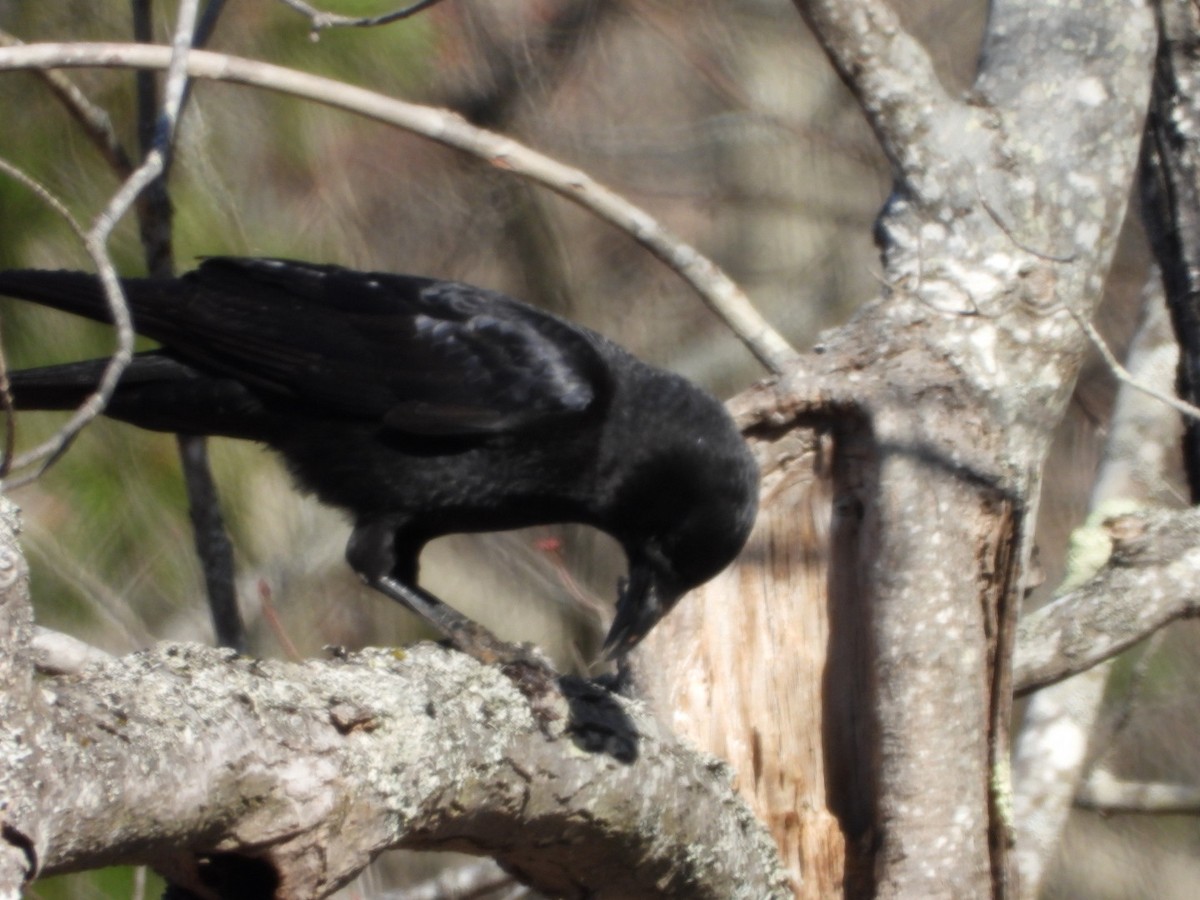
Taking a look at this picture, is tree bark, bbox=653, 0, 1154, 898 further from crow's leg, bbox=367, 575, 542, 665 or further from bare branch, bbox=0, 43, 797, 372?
crow's leg, bbox=367, 575, 542, 665

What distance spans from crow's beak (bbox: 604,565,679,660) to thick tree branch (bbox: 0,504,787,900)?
11.8 inches

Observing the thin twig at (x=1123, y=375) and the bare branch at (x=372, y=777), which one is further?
the thin twig at (x=1123, y=375)

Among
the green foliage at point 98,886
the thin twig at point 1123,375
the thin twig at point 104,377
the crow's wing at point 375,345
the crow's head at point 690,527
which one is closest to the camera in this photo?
the thin twig at point 104,377

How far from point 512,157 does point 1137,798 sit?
2796mm

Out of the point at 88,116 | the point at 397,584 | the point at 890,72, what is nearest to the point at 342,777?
the point at 397,584

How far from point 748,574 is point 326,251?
2.33m

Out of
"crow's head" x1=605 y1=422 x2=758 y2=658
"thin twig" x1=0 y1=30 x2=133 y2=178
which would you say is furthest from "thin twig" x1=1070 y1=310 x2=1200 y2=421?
"thin twig" x1=0 y1=30 x2=133 y2=178

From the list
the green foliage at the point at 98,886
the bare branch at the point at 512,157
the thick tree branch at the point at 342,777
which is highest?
the bare branch at the point at 512,157

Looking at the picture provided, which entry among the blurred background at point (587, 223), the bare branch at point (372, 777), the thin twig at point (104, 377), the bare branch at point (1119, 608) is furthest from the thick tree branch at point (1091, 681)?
the thin twig at point (104, 377)

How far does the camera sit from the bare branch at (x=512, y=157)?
2.88 m

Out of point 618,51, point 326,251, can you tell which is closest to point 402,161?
point 618,51

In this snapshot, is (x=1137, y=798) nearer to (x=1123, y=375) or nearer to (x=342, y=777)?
(x=1123, y=375)

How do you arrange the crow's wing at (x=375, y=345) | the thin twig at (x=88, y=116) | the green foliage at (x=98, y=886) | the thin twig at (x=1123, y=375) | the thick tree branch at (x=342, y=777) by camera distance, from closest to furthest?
the thick tree branch at (x=342, y=777)
the thin twig at (x=1123, y=375)
the crow's wing at (x=375, y=345)
the thin twig at (x=88, y=116)
the green foliage at (x=98, y=886)

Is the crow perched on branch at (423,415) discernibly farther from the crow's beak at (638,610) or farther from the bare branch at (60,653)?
the bare branch at (60,653)
